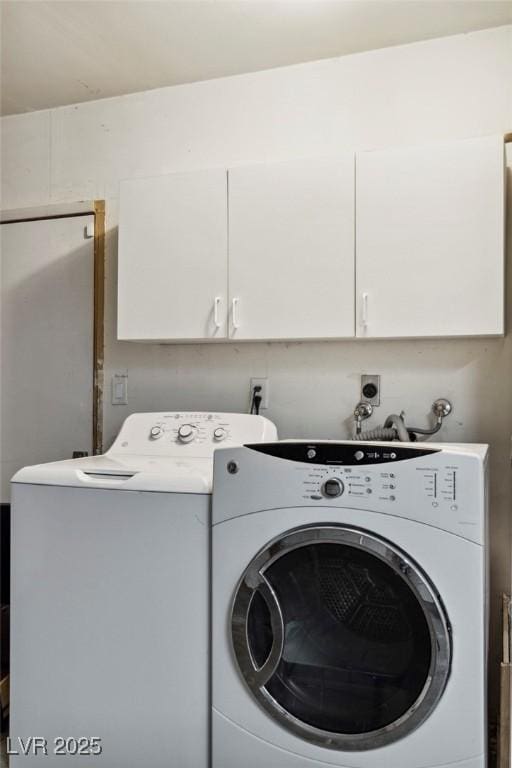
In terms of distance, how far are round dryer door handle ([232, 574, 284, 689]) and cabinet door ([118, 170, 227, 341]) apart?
3.13 feet

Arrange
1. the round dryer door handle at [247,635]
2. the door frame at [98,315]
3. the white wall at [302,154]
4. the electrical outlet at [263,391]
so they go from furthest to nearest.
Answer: the door frame at [98,315]
the electrical outlet at [263,391]
the white wall at [302,154]
the round dryer door handle at [247,635]

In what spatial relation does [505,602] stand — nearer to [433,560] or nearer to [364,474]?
[433,560]

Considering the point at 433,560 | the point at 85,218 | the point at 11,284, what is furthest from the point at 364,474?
the point at 11,284

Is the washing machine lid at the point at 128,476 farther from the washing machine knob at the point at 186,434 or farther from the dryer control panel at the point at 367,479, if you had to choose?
the washing machine knob at the point at 186,434

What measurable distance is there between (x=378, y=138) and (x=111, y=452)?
159 centimetres

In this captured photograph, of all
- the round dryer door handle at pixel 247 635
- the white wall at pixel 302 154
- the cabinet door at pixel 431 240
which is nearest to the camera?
the round dryer door handle at pixel 247 635

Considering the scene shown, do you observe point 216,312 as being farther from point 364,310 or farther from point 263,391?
point 364,310

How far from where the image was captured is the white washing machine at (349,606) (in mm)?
1450

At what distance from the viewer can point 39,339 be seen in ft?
9.16

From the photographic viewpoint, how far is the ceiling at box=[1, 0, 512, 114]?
79.7 inches

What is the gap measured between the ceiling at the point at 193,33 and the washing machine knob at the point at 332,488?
160 cm

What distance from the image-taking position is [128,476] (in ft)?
5.90

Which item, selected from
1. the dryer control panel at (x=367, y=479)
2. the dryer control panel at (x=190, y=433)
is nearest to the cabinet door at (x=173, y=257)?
the dryer control panel at (x=190, y=433)

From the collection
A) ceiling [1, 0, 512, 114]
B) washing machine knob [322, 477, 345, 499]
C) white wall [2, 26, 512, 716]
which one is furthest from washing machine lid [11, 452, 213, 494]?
ceiling [1, 0, 512, 114]
